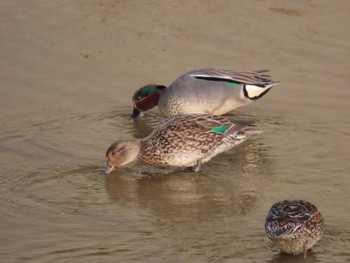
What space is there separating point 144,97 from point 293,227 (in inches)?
156

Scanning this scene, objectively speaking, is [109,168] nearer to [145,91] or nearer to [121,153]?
[121,153]

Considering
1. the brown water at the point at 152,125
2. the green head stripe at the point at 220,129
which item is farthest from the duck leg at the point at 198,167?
the green head stripe at the point at 220,129

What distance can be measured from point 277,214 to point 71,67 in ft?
17.0

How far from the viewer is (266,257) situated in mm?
7051

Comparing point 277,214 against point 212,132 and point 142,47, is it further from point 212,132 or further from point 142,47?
point 142,47

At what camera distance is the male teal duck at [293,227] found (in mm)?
6887

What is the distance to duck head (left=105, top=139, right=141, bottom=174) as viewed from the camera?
8781 millimetres

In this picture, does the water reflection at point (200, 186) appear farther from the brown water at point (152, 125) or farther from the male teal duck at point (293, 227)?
the male teal duck at point (293, 227)

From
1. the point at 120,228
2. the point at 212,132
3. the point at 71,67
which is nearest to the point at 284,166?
the point at 212,132

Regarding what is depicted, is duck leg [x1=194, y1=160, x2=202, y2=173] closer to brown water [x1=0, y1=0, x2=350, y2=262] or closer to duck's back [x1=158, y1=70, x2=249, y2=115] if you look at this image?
brown water [x1=0, y1=0, x2=350, y2=262]

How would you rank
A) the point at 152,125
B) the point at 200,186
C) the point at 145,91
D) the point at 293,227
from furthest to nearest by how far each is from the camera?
the point at 152,125 < the point at 145,91 < the point at 200,186 < the point at 293,227

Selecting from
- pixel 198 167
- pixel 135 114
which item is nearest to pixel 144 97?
pixel 135 114

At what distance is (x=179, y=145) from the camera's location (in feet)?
29.5

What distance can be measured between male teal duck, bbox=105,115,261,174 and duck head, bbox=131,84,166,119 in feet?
4.57
